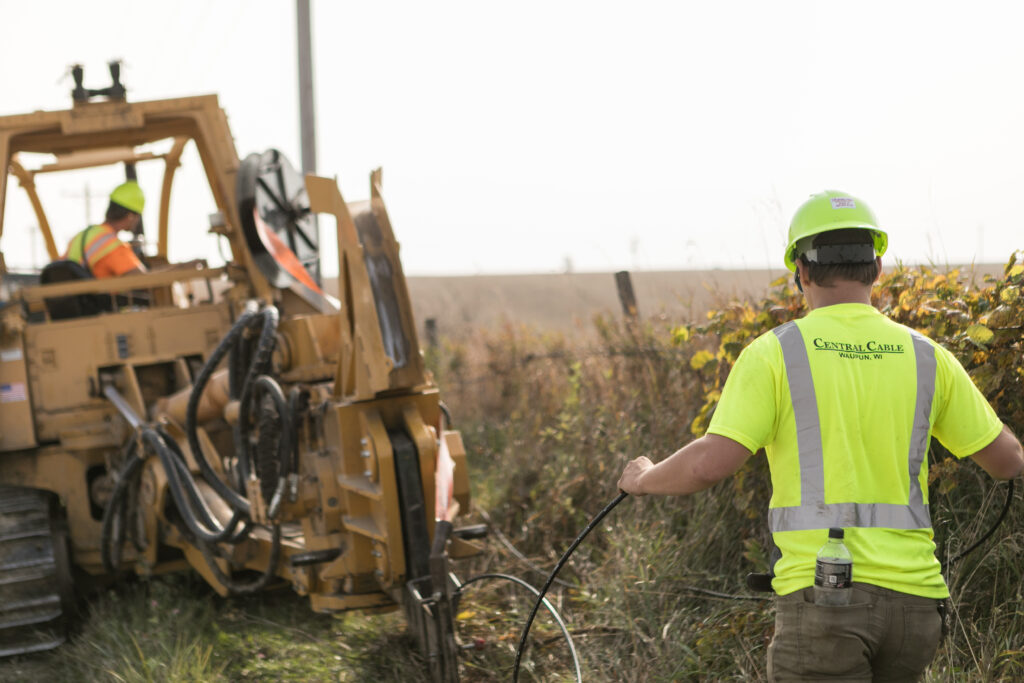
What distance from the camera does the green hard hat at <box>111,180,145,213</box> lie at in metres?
6.70

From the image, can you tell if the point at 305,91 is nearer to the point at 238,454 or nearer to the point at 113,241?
the point at 113,241

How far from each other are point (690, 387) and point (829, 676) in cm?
345

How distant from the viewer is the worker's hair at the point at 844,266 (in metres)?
2.68

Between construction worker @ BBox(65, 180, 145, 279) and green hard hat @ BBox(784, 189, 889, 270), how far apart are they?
490cm

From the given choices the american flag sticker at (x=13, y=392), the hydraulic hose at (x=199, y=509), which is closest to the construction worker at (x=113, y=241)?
the american flag sticker at (x=13, y=392)

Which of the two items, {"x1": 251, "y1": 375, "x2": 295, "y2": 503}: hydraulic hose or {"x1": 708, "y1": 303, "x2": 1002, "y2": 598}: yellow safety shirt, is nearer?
{"x1": 708, "y1": 303, "x2": 1002, "y2": 598}: yellow safety shirt

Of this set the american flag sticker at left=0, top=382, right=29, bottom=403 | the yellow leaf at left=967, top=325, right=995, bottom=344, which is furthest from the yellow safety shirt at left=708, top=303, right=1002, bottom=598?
the american flag sticker at left=0, top=382, right=29, bottom=403

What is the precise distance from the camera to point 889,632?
99.8 inches

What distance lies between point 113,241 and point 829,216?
5119mm

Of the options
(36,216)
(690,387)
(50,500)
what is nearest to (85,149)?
(36,216)

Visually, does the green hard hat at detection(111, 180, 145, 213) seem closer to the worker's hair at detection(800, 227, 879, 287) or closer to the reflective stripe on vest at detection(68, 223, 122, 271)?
the reflective stripe on vest at detection(68, 223, 122, 271)

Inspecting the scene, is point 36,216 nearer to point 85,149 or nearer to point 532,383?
point 85,149

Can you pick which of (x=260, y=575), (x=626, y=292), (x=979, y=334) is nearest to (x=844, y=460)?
(x=979, y=334)

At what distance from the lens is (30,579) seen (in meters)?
5.58
